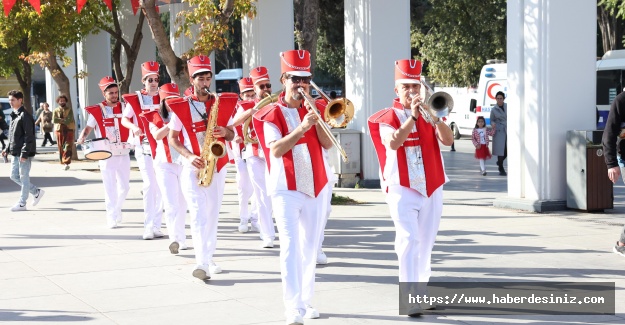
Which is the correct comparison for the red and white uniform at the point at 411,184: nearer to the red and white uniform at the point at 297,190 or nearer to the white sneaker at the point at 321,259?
the red and white uniform at the point at 297,190

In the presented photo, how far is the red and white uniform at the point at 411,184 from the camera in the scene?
7.46 metres

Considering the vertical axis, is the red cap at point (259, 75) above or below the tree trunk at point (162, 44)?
below

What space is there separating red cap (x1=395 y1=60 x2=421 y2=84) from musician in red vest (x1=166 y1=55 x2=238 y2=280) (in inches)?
94.3

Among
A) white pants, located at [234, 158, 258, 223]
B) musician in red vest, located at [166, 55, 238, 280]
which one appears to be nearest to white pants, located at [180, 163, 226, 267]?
musician in red vest, located at [166, 55, 238, 280]

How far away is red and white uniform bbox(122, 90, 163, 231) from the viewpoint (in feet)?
40.1

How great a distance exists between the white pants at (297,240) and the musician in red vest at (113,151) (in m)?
6.35

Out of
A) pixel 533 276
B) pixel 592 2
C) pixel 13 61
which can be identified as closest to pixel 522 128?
pixel 592 2

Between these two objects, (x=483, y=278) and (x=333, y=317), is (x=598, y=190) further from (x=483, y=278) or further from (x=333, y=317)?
(x=333, y=317)

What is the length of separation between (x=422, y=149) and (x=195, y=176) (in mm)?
2595

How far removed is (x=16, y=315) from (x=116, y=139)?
227 inches

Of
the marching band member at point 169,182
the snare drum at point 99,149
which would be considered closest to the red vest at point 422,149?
the marching band member at point 169,182

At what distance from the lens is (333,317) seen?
7559 mm

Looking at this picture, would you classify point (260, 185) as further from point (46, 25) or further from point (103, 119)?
point (46, 25)

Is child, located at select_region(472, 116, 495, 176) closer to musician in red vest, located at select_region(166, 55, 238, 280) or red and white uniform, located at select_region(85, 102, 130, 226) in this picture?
red and white uniform, located at select_region(85, 102, 130, 226)
